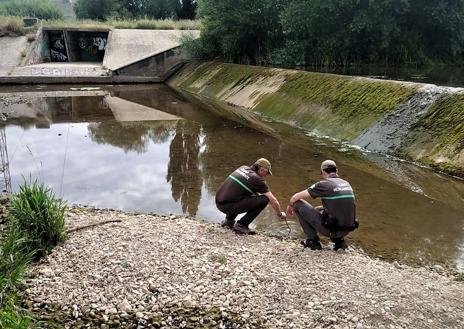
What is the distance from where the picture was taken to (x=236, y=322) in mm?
5180

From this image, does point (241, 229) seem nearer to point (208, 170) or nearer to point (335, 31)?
point (208, 170)

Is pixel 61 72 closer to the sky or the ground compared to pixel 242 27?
closer to the ground

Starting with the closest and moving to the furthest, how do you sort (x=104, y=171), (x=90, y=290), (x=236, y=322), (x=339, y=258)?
(x=236, y=322)
(x=90, y=290)
(x=339, y=258)
(x=104, y=171)

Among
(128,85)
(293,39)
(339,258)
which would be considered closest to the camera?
(339,258)

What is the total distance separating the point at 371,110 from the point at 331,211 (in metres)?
8.74

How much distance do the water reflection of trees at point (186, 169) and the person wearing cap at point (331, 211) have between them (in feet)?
8.83

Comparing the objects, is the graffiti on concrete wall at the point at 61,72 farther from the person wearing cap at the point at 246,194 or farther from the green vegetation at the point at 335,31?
the person wearing cap at the point at 246,194

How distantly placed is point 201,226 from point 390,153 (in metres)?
6.81

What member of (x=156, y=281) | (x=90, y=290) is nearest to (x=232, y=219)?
(x=156, y=281)

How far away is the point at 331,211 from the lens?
22.2 feet

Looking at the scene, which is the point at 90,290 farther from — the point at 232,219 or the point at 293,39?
the point at 293,39

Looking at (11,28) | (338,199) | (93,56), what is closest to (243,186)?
(338,199)

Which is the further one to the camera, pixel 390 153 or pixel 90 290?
pixel 390 153

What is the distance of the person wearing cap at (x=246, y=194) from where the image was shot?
298 inches
